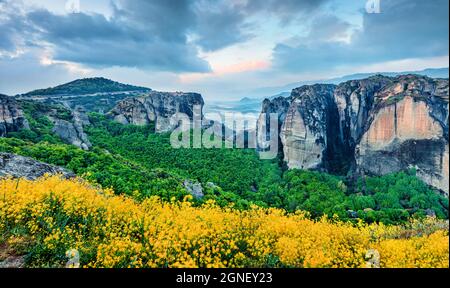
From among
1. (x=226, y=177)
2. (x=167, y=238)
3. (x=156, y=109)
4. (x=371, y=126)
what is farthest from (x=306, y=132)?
(x=167, y=238)

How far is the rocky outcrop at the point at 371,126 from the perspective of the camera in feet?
95.6

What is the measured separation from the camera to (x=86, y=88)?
103375 mm

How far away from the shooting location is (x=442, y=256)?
522cm

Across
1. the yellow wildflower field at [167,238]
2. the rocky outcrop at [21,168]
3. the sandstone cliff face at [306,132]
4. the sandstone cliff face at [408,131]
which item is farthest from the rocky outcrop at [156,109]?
the yellow wildflower field at [167,238]

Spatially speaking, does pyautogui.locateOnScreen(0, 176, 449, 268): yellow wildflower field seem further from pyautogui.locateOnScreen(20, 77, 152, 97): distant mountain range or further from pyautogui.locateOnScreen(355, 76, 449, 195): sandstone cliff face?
pyautogui.locateOnScreen(20, 77, 152, 97): distant mountain range

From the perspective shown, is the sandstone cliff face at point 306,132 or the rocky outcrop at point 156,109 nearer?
the sandstone cliff face at point 306,132

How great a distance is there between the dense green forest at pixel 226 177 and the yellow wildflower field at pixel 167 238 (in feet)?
32.3

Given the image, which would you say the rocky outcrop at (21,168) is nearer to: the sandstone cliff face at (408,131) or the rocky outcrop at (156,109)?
the sandstone cliff face at (408,131)

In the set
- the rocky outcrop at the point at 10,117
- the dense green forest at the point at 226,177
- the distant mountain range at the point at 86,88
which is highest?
the distant mountain range at the point at 86,88

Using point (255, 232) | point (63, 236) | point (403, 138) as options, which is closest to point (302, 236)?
point (255, 232)

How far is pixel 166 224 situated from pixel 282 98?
45.9 m

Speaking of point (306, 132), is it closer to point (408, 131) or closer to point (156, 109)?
point (408, 131)

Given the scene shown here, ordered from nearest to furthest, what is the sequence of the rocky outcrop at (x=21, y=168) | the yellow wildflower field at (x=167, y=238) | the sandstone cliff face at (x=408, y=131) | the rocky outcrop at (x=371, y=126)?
the yellow wildflower field at (x=167, y=238), the rocky outcrop at (x=21, y=168), the sandstone cliff face at (x=408, y=131), the rocky outcrop at (x=371, y=126)
